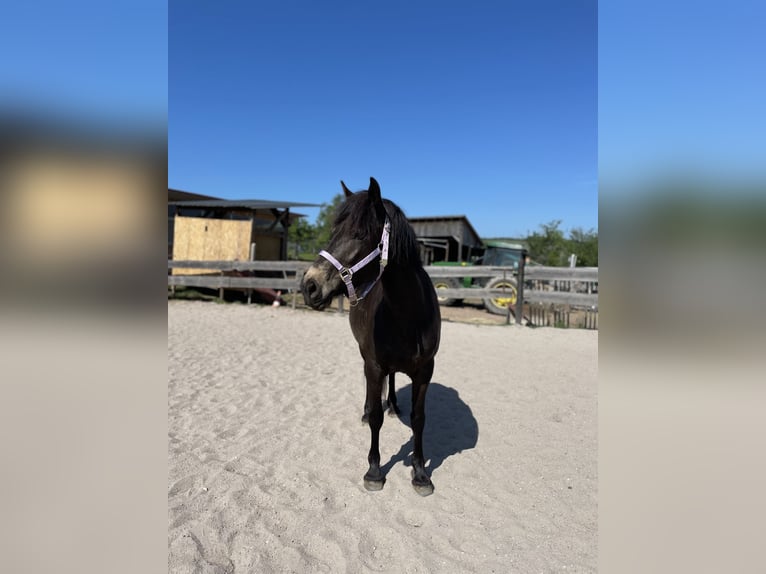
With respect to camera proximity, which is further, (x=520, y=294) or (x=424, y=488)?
(x=520, y=294)

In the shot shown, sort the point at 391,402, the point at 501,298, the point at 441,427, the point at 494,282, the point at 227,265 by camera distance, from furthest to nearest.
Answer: the point at 227,265, the point at 494,282, the point at 501,298, the point at 391,402, the point at 441,427

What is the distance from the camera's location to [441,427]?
4.04 meters

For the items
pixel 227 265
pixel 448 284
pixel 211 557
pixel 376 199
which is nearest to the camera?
pixel 211 557

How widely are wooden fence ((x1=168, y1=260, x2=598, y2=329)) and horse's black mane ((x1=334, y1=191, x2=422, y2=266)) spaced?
6769 mm

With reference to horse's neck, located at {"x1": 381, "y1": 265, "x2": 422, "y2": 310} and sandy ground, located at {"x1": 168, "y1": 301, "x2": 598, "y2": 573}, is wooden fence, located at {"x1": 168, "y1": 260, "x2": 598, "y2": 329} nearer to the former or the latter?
sandy ground, located at {"x1": 168, "y1": 301, "x2": 598, "y2": 573}

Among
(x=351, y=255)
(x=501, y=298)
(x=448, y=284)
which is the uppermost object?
(x=351, y=255)

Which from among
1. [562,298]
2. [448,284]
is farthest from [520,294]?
[448,284]

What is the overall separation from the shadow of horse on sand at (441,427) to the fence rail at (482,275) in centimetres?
504

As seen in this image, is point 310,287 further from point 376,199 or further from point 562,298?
point 562,298

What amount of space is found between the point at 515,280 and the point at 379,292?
9.02 metres

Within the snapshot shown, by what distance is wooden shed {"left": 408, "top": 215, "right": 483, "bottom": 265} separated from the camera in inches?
765

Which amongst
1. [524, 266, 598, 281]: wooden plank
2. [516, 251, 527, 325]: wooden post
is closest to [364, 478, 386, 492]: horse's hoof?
[516, 251, 527, 325]: wooden post
